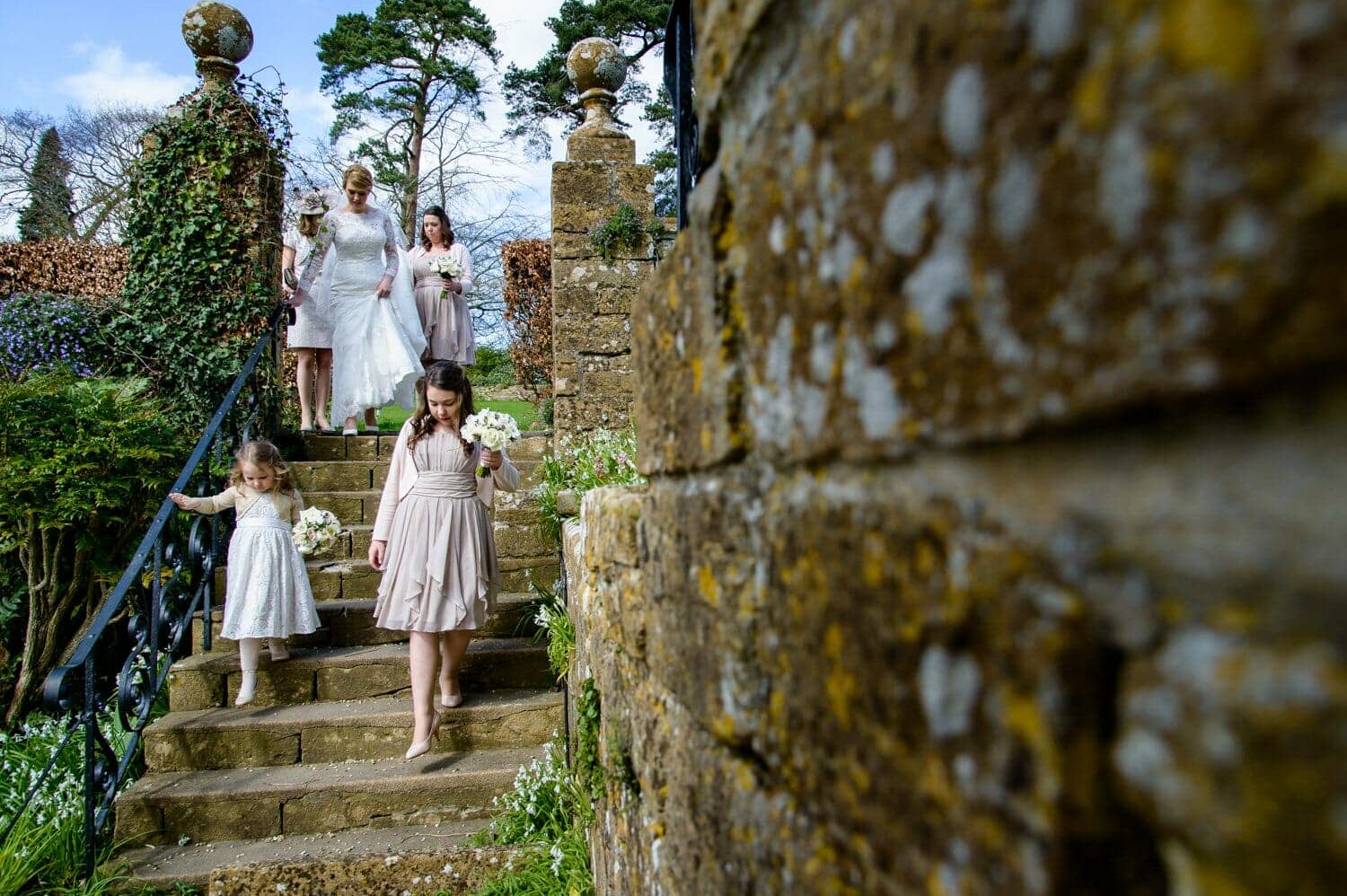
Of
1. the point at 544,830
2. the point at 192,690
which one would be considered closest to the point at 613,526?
the point at 544,830

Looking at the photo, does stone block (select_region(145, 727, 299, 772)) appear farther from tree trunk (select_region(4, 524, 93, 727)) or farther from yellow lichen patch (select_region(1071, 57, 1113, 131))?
yellow lichen patch (select_region(1071, 57, 1113, 131))

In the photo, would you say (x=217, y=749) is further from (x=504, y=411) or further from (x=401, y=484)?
(x=504, y=411)

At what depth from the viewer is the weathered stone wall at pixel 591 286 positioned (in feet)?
24.9

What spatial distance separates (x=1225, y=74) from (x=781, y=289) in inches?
18.2

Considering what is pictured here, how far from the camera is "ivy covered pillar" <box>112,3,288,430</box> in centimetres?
752

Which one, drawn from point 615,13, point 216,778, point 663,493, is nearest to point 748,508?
point 663,493

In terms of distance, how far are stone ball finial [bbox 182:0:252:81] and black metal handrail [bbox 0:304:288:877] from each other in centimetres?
257

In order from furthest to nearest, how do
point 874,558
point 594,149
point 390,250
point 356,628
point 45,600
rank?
point 390,250 → point 594,149 → point 45,600 → point 356,628 → point 874,558

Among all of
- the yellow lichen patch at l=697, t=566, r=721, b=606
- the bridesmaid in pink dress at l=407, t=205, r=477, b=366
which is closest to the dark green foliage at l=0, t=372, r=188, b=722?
the bridesmaid in pink dress at l=407, t=205, r=477, b=366

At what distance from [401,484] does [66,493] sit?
9.31ft

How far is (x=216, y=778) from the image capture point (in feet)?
15.7

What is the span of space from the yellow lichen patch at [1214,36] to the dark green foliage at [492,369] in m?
17.8

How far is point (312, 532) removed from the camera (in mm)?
5402

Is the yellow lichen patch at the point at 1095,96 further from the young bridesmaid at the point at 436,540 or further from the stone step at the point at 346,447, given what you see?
the stone step at the point at 346,447
